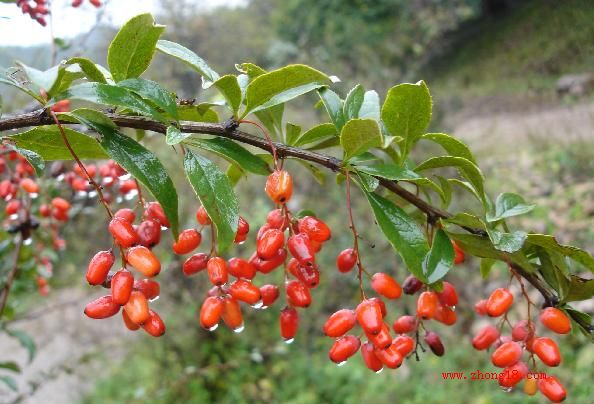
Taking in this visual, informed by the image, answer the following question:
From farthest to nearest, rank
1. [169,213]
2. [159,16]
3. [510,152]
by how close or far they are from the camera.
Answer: [159,16]
[510,152]
[169,213]

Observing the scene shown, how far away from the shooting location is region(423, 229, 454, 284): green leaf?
92 cm

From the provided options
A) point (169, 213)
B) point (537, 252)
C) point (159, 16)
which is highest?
point (169, 213)

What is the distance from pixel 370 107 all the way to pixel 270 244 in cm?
31

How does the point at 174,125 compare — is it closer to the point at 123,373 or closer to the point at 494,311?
the point at 494,311

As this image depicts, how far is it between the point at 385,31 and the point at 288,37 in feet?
12.2

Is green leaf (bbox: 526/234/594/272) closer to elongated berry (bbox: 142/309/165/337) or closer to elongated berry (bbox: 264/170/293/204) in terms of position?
elongated berry (bbox: 264/170/293/204)

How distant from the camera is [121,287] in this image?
0.85 metres

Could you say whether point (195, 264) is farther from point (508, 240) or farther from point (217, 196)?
point (508, 240)

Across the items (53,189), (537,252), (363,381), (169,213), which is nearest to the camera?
(169,213)

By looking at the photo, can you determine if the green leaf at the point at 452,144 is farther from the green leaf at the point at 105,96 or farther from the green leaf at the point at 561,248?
the green leaf at the point at 105,96

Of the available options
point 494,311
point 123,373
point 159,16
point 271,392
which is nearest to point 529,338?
point 494,311

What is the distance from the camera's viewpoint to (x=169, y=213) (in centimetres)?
87

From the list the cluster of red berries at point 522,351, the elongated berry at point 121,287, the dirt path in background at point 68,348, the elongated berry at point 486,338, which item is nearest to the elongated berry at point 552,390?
the cluster of red berries at point 522,351

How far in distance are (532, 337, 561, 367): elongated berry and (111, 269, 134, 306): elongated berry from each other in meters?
0.74
